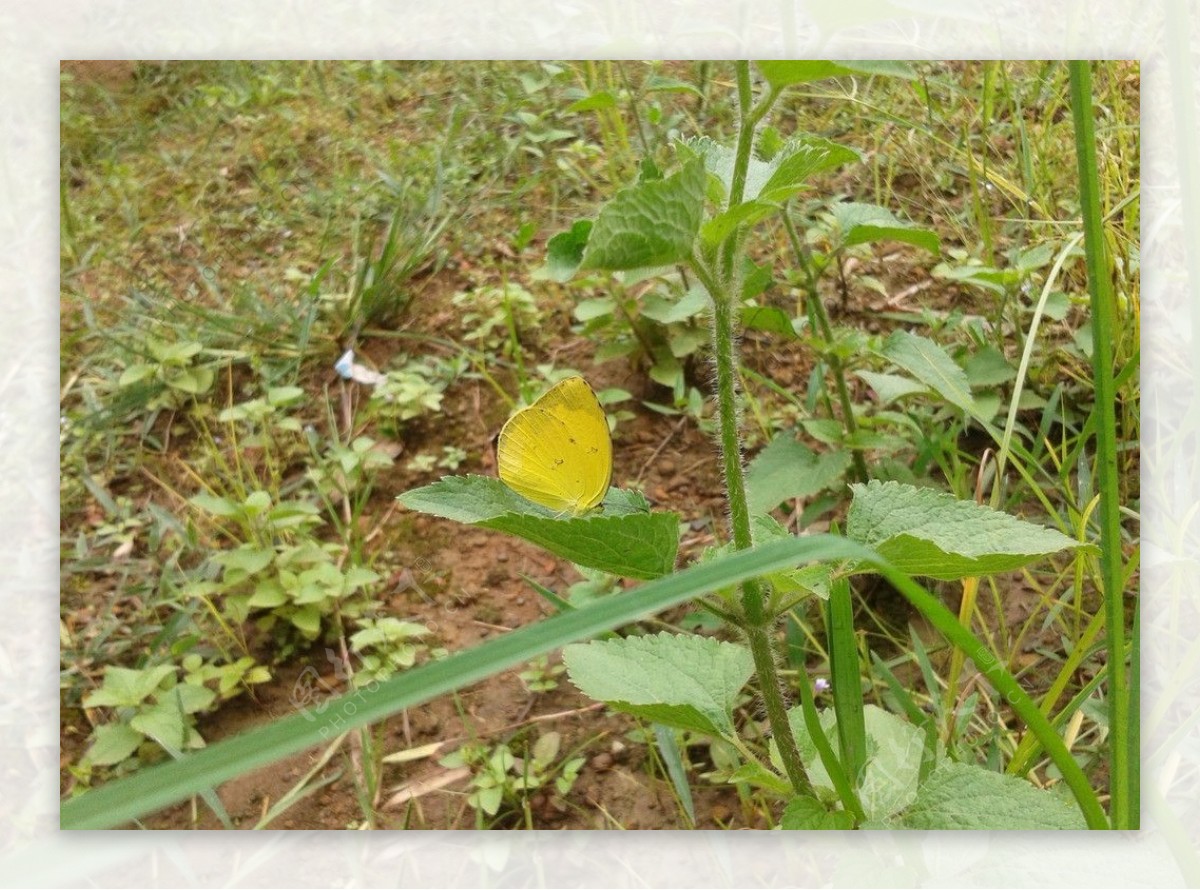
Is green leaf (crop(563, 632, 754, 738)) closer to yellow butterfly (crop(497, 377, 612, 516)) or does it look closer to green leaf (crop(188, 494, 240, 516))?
yellow butterfly (crop(497, 377, 612, 516))

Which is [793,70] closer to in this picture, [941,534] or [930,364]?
[941,534]

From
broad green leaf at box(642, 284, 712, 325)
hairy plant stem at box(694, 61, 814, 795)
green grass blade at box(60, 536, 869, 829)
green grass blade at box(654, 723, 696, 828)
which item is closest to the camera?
green grass blade at box(60, 536, 869, 829)

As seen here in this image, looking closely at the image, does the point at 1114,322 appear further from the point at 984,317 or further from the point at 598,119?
the point at 598,119

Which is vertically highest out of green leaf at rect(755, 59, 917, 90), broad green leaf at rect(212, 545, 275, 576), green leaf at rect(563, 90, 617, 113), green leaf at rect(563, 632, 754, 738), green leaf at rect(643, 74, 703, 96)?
green leaf at rect(643, 74, 703, 96)

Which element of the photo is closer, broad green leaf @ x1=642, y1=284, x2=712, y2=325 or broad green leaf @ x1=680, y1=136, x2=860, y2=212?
broad green leaf @ x1=680, y1=136, x2=860, y2=212

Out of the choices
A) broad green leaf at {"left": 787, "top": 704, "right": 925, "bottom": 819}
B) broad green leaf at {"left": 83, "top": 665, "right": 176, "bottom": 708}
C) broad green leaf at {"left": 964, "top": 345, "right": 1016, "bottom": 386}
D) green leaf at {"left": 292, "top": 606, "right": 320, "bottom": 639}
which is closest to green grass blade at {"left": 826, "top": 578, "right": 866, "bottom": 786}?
broad green leaf at {"left": 787, "top": 704, "right": 925, "bottom": 819}

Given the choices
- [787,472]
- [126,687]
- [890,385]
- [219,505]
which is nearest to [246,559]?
[219,505]

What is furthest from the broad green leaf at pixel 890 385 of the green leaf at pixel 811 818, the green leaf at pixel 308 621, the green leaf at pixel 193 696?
the green leaf at pixel 193 696
